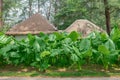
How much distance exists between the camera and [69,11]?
32250 millimetres

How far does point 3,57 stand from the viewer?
21.6 feet

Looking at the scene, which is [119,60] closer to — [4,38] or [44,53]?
[44,53]

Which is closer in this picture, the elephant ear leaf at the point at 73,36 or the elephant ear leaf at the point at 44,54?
the elephant ear leaf at the point at 44,54

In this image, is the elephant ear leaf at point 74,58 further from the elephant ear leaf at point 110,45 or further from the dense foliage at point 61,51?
the elephant ear leaf at point 110,45

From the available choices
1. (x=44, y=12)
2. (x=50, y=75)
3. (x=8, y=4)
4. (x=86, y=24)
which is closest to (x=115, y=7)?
(x=86, y=24)

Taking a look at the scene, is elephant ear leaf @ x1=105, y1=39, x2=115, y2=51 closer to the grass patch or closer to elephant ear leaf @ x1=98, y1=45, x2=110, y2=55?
elephant ear leaf @ x1=98, y1=45, x2=110, y2=55

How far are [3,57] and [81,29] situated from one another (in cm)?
1186

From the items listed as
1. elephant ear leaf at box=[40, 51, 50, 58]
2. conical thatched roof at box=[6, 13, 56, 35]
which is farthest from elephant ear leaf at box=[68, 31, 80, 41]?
conical thatched roof at box=[6, 13, 56, 35]

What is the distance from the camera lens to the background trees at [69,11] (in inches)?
890

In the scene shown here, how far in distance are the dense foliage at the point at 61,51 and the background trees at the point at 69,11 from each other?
13122 millimetres

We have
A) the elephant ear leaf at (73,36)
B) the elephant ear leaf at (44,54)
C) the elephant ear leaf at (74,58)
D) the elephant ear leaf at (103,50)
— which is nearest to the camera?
the elephant ear leaf at (103,50)

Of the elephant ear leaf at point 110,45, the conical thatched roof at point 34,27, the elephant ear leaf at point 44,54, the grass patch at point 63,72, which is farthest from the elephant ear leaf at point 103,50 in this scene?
the conical thatched roof at point 34,27

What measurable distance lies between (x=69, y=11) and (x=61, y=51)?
86.8 ft

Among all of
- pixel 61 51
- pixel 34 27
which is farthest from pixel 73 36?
pixel 34 27
